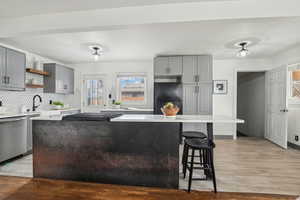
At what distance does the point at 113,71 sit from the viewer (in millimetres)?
5137

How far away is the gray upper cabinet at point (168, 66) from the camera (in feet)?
14.1

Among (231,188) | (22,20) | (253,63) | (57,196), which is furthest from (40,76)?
(253,63)

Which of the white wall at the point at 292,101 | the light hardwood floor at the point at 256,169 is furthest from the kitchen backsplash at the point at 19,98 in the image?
the white wall at the point at 292,101

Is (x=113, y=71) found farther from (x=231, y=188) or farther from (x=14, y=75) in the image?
(x=231, y=188)

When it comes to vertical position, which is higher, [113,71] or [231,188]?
[113,71]

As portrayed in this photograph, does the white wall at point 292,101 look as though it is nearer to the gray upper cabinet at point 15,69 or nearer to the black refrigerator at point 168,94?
the black refrigerator at point 168,94

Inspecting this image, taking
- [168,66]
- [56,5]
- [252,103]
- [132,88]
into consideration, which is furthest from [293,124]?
[56,5]

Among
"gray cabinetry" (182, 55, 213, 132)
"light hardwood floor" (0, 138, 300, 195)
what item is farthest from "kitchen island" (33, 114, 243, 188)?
"gray cabinetry" (182, 55, 213, 132)

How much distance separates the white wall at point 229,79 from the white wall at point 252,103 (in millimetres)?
651

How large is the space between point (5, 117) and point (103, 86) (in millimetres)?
2733

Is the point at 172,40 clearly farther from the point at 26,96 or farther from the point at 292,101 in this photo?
the point at 26,96

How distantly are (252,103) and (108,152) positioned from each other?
5.30 m

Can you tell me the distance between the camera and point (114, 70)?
16.8ft

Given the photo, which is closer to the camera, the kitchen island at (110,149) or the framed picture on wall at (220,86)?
the kitchen island at (110,149)
